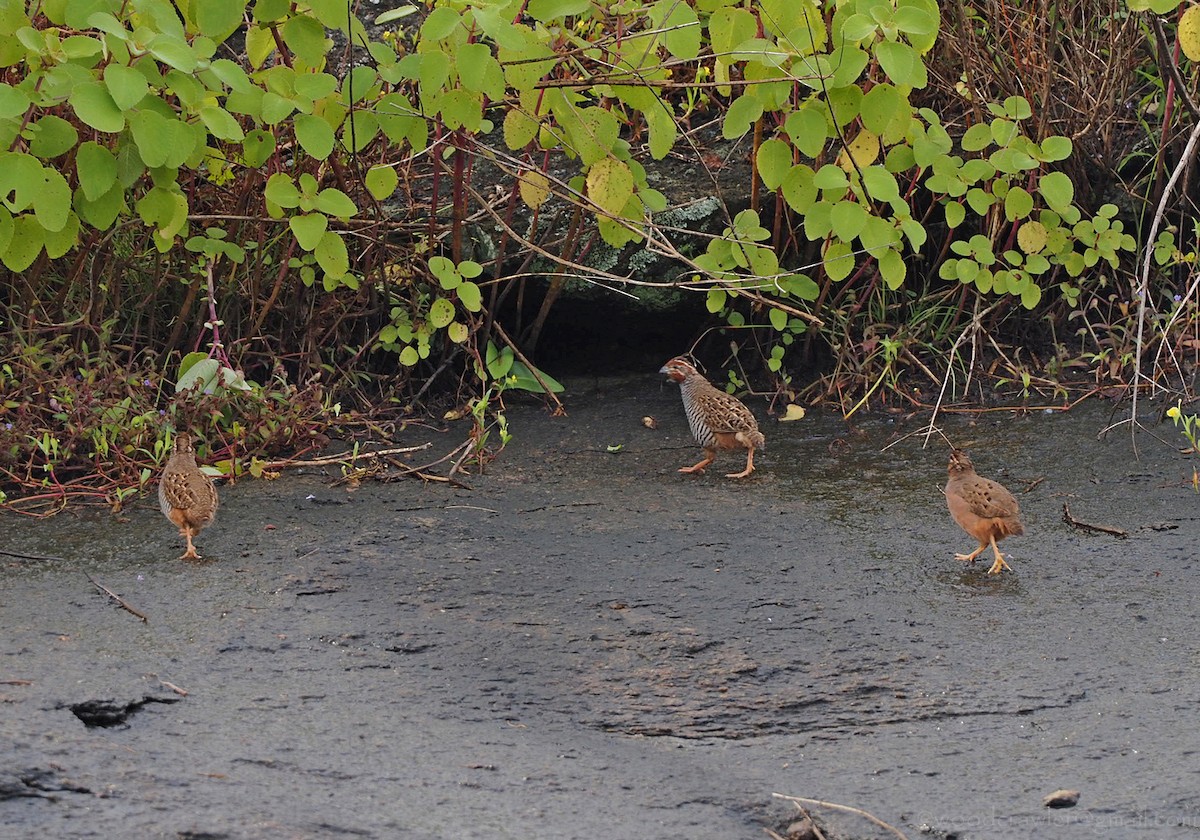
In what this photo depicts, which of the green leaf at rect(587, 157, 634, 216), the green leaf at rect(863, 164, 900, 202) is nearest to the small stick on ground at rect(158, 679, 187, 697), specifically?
the green leaf at rect(587, 157, 634, 216)

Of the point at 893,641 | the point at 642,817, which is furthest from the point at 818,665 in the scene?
the point at 642,817

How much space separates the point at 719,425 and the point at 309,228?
2087mm

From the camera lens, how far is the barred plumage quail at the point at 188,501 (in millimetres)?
5164

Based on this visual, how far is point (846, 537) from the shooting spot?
18.3ft

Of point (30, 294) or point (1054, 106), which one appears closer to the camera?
point (30, 294)

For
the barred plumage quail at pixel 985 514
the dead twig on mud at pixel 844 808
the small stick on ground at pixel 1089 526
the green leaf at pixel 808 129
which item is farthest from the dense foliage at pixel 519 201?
the dead twig on mud at pixel 844 808

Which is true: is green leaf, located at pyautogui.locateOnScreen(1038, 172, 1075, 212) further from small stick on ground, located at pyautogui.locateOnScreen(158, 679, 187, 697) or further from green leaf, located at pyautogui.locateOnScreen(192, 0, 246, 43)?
small stick on ground, located at pyautogui.locateOnScreen(158, 679, 187, 697)

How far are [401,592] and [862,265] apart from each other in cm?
363

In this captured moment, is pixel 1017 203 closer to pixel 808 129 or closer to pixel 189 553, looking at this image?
pixel 808 129

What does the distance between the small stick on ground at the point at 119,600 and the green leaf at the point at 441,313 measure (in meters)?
2.36

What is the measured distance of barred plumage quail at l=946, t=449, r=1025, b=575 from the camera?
5078mm

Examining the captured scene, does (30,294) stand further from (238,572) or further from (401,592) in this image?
(401,592)

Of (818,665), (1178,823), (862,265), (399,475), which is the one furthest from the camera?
(862,265)

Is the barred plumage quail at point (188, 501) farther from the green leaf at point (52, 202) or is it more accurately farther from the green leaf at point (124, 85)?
the green leaf at point (124, 85)
